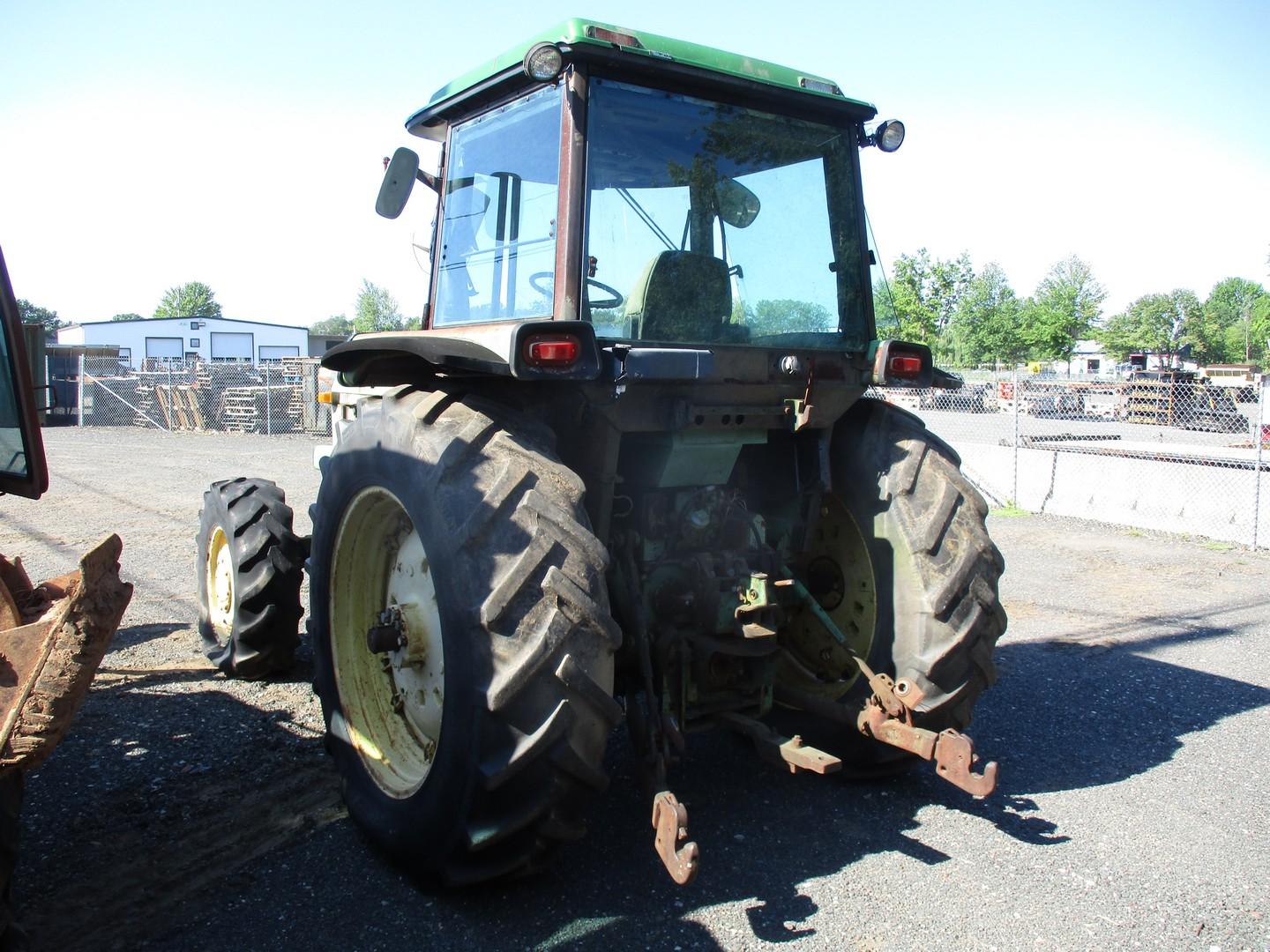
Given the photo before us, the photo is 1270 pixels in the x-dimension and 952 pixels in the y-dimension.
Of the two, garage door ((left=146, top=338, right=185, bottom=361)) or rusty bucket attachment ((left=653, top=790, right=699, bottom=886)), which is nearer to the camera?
rusty bucket attachment ((left=653, top=790, right=699, bottom=886))

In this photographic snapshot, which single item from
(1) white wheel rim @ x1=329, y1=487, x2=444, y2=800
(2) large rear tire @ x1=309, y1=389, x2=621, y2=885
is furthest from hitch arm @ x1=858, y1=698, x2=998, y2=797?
(1) white wheel rim @ x1=329, y1=487, x2=444, y2=800

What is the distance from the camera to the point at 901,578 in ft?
11.8

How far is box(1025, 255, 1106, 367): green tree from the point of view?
170 ft

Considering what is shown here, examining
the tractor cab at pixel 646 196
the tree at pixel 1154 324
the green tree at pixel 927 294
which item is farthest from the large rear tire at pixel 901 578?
the tree at pixel 1154 324

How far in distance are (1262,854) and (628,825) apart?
2277 mm

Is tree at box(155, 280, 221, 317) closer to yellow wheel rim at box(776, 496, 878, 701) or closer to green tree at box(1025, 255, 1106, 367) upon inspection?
green tree at box(1025, 255, 1106, 367)

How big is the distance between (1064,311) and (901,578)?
56.4m

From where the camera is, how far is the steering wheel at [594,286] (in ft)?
10.9

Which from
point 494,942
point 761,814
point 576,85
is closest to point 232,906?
point 494,942

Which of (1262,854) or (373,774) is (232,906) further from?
(1262,854)

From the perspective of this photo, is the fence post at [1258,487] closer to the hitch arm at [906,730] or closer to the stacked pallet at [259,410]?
the hitch arm at [906,730]

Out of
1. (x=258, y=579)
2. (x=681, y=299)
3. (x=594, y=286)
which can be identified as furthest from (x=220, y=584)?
(x=681, y=299)

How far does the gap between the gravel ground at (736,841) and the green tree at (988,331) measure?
157 feet

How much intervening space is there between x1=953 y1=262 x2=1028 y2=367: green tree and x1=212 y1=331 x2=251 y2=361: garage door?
38.2 metres
